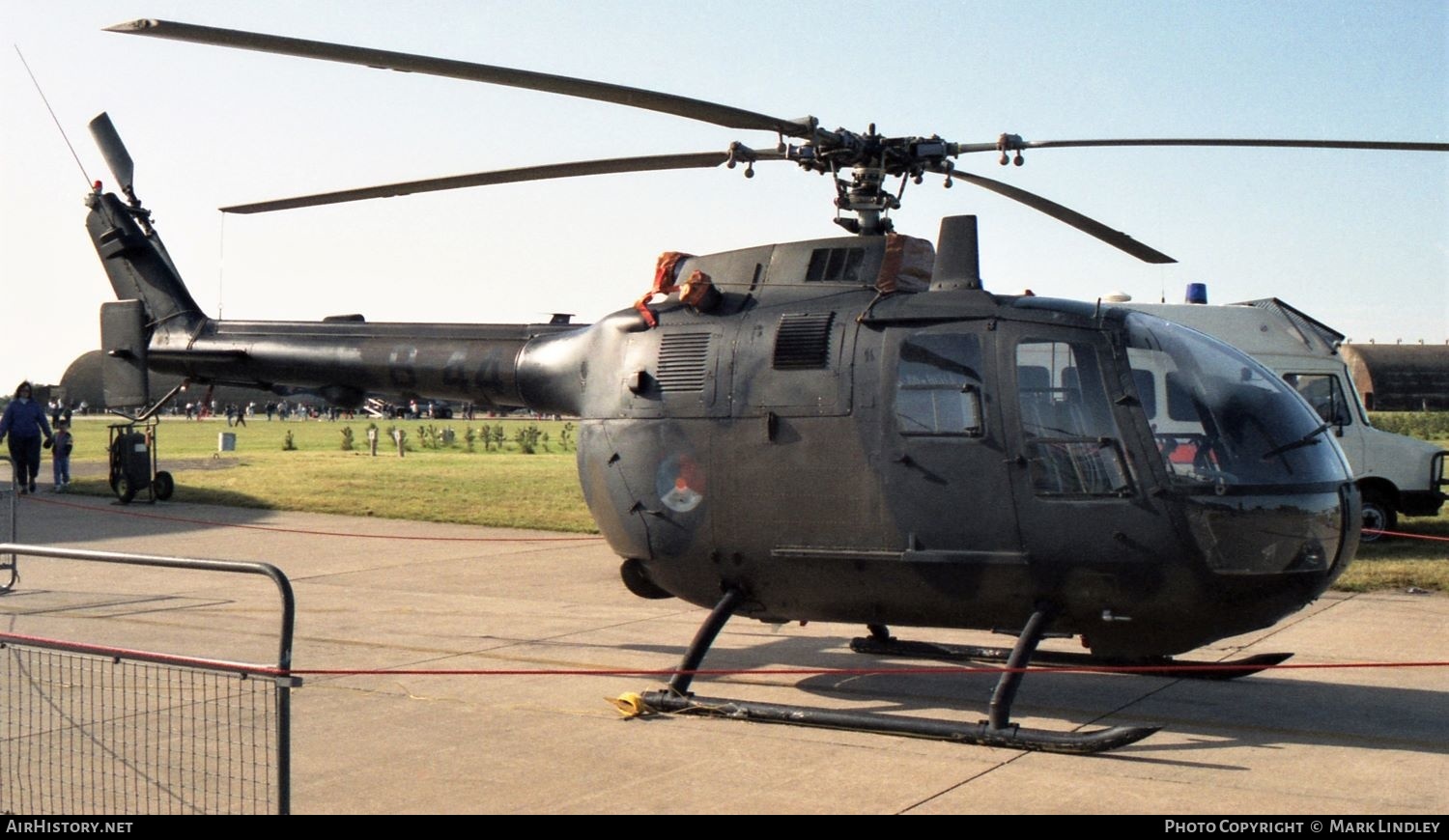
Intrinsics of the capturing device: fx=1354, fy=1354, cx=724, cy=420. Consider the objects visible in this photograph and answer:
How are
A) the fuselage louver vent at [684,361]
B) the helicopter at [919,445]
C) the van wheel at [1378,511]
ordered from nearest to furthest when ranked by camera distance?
the helicopter at [919,445], the fuselage louver vent at [684,361], the van wheel at [1378,511]

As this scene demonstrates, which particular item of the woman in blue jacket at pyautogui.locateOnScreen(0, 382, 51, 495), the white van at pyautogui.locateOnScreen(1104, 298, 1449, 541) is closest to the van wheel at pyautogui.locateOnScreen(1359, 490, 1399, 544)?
the white van at pyautogui.locateOnScreen(1104, 298, 1449, 541)

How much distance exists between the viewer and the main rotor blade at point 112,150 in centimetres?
1341

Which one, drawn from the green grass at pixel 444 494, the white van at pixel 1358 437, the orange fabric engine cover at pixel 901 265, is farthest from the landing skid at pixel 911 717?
the white van at pixel 1358 437

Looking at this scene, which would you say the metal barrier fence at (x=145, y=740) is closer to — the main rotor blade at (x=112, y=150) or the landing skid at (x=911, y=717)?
the landing skid at (x=911, y=717)

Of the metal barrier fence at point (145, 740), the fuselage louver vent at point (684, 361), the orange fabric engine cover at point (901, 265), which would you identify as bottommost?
the metal barrier fence at point (145, 740)

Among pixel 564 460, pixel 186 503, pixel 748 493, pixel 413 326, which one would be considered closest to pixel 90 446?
pixel 564 460

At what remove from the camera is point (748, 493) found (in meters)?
8.28

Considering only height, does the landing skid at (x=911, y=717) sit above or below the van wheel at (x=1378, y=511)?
below

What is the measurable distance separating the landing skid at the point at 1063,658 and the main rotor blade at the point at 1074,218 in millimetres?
2699

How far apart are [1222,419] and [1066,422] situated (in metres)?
0.81

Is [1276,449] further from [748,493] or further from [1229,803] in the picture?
[748,493]

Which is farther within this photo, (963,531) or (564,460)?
(564,460)

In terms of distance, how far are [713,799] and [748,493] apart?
2.48 m

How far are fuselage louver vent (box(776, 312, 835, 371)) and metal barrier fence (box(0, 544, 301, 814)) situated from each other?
11.3 feet
